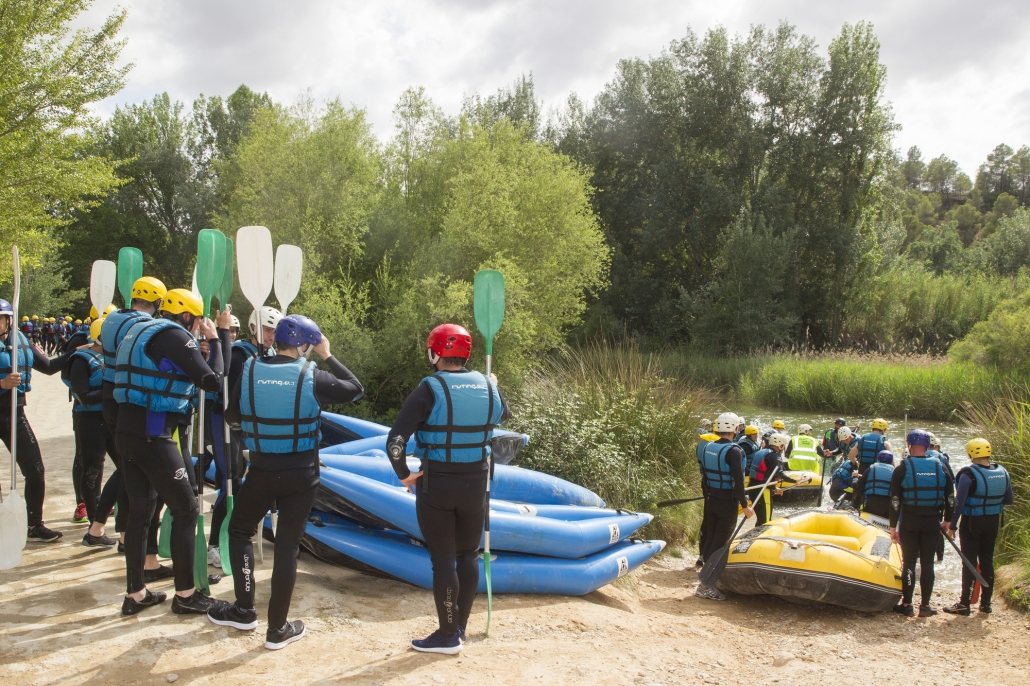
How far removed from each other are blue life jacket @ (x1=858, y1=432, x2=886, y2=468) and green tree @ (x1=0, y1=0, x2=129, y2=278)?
1024cm

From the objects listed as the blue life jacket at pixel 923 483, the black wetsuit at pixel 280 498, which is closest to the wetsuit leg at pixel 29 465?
the black wetsuit at pixel 280 498

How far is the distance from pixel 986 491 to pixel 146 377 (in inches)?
241

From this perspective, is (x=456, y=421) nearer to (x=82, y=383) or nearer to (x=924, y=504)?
(x=82, y=383)

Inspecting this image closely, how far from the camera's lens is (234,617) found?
3.43m

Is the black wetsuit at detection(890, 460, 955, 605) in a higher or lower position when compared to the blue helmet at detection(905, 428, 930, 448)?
lower

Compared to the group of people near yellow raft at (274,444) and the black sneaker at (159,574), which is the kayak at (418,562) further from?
the group of people near yellow raft at (274,444)

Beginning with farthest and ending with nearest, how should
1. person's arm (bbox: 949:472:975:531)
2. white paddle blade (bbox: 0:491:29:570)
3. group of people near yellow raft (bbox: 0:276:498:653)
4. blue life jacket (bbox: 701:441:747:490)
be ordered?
blue life jacket (bbox: 701:441:747:490), person's arm (bbox: 949:472:975:531), white paddle blade (bbox: 0:491:29:570), group of people near yellow raft (bbox: 0:276:498:653)

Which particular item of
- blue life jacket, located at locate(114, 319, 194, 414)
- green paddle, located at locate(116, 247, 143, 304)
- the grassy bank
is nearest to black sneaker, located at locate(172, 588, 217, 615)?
blue life jacket, located at locate(114, 319, 194, 414)

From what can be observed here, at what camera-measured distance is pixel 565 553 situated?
5043 mm

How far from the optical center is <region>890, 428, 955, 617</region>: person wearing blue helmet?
5883 mm

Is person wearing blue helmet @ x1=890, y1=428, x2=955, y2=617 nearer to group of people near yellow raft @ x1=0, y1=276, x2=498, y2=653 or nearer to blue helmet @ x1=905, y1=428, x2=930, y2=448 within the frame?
blue helmet @ x1=905, y1=428, x2=930, y2=448

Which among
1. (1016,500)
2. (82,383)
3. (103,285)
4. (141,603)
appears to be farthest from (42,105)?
(1016,500)

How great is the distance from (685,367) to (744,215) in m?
8.75

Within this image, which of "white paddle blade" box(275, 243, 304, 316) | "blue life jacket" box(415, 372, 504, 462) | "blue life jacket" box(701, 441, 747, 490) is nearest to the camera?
"blue life jacket" box(415, 372, 504, 462)
